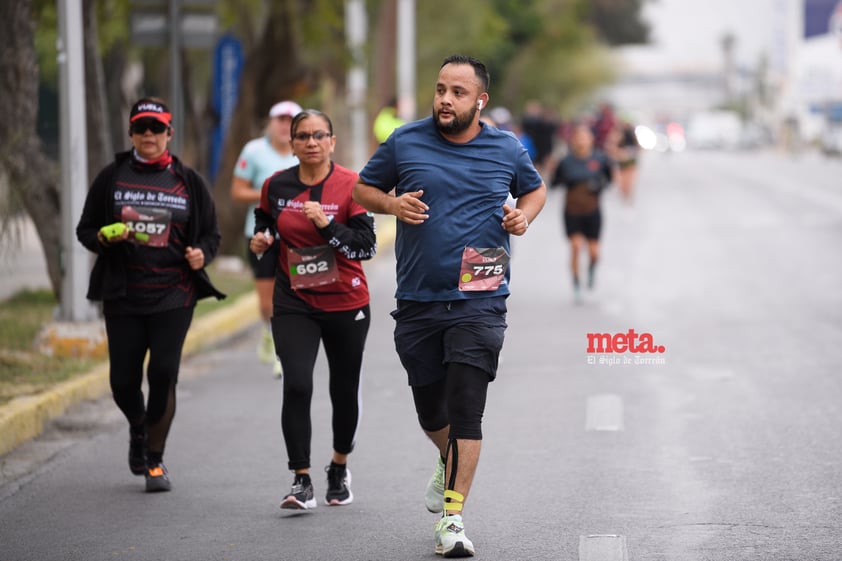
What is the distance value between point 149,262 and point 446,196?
1.99 m

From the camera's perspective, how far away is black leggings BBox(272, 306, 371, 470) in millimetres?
7129

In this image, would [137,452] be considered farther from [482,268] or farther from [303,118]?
[482,268]

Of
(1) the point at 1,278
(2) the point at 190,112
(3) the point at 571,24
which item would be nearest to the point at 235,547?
(1) the point at 1,278

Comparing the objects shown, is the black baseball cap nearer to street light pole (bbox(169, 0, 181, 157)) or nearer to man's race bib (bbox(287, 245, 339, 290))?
man's race bib (bbox(287, 245, 339, 290))

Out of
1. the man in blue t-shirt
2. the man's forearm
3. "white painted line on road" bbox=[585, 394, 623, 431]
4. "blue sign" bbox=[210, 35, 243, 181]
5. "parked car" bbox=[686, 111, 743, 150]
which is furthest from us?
"parked car" bbox=[686, 111, 743, 150]

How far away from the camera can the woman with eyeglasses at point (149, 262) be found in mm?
7598

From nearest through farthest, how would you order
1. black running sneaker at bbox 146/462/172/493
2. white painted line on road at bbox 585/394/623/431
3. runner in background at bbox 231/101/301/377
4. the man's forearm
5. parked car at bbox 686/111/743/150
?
the man's forearm < black running sneaker at bbox 146/462/172/493 < white painted line on road at bbox 585/394/623/431 < runner in background at bbox 231/101/301/377 < parked car at bbox 686/111/743/150

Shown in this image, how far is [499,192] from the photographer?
251 inches

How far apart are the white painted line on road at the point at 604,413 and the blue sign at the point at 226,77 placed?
10.0 meters

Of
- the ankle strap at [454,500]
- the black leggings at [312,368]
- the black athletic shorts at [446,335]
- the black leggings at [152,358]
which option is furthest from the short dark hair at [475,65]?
the black leggings at [152,358]

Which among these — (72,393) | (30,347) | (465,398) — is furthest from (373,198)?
(30,347)

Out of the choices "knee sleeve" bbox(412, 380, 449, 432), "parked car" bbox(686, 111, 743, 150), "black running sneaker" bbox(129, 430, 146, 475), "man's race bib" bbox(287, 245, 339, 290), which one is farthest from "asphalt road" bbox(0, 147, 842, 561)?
"parked car" bbox(686, 111, 743, 150)

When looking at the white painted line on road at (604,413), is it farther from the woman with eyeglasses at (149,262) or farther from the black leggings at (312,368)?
the woman with eyeglasses at (149,262)

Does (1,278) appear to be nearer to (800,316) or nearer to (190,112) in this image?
(190,112)
